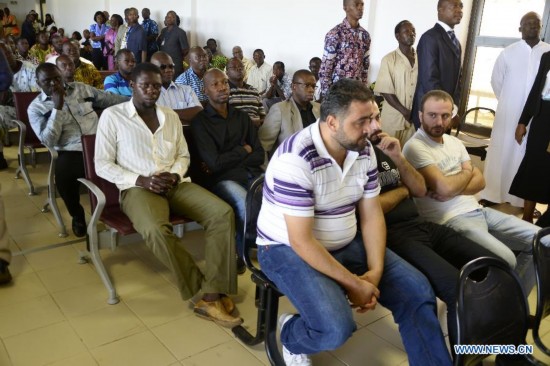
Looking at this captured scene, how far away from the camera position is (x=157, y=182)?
2467mm

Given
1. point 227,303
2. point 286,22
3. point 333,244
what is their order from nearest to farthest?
point 333,244
point 227,303
point 286,22

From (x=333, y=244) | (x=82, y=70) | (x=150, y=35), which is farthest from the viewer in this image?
(x=150, y=35)

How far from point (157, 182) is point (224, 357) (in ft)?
3.13

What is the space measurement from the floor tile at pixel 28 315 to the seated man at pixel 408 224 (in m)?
1.70

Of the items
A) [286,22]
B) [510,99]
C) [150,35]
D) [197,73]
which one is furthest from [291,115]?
[150,35]

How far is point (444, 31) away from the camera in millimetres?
→ 3336

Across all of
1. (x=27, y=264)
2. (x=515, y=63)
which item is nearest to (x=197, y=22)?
(x=515, y=63)

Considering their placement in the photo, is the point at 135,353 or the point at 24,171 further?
the point at 24,171

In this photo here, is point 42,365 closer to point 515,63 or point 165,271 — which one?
point 165,271

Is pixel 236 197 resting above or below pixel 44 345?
above

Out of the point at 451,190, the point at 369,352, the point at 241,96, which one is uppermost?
the point at 241,96

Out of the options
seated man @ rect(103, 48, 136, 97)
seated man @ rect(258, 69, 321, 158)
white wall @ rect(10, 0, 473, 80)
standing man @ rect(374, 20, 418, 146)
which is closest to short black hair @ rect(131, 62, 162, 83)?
seated man @ rect(258, 69, 321, 158)

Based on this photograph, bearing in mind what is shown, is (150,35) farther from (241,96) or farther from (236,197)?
(236,197)

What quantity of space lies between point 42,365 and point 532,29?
4.10 m
